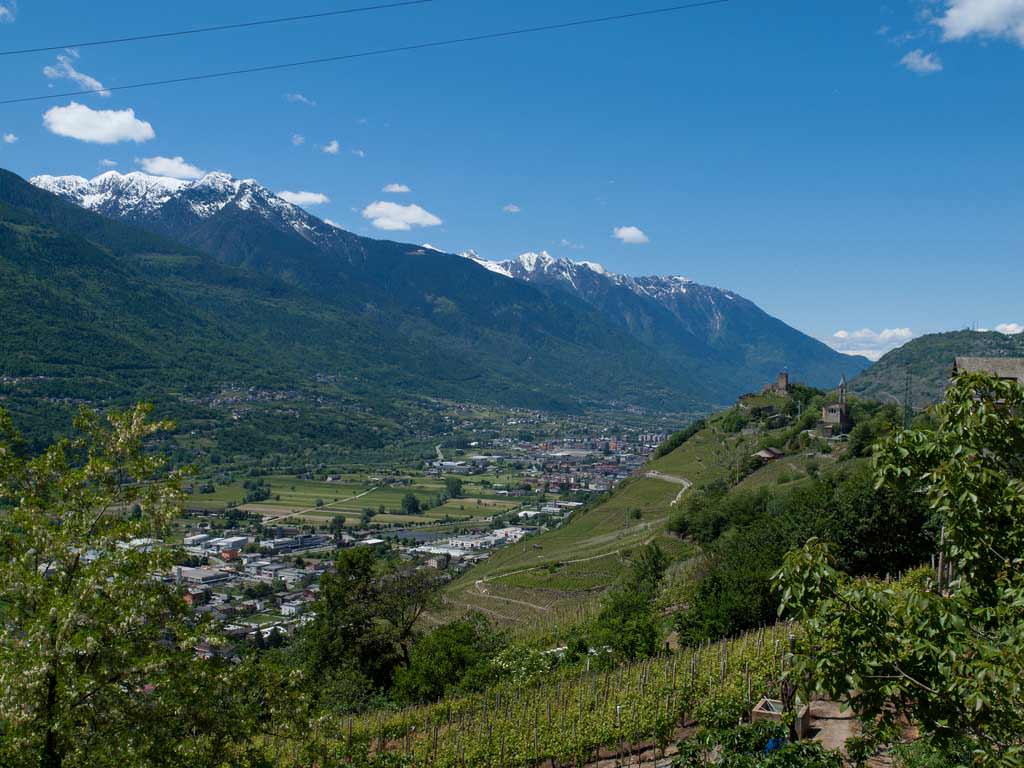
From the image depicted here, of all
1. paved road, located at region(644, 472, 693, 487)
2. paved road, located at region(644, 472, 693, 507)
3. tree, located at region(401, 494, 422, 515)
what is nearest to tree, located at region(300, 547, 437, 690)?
paved road, located at region(644, 472, 693, 507)

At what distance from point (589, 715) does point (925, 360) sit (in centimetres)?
17283

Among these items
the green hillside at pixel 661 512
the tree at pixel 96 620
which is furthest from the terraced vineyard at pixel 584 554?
the tree at pixel 96 620

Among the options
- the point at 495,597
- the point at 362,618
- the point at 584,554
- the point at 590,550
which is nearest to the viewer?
the point at 362,618

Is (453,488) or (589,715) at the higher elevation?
(589,715)

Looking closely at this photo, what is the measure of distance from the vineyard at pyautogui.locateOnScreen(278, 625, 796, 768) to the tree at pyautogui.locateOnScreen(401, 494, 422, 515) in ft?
332

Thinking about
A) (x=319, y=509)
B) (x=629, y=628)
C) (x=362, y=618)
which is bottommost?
(x=319, y=509)

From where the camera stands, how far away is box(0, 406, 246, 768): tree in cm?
714

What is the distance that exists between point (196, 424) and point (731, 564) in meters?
165

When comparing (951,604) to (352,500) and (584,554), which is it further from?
(352,500)

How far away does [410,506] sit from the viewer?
120812 millimetres

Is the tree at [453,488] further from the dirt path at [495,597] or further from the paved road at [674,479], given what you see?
the dirt path at [495,597]

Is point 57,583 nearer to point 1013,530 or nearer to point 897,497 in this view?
point 1013,530

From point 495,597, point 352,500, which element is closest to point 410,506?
point 352,500

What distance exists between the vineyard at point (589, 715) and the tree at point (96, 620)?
6.70 meters
